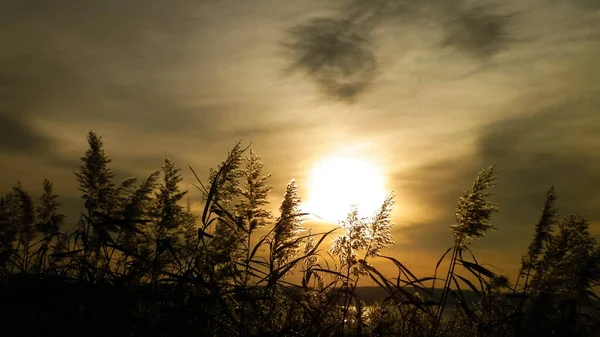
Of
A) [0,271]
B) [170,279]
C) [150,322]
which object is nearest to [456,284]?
[170,279]

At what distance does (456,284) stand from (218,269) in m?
1.89

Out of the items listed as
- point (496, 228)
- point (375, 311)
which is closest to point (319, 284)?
point (375, 311)

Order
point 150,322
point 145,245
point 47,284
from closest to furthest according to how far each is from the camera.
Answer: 1. point 150,322
2. point 47,284
3. point 145,245

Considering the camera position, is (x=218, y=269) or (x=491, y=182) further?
(x=491, y=182)

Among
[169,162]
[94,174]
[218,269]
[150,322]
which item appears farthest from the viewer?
[169,162]

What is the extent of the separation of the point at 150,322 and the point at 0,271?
8.77 ft

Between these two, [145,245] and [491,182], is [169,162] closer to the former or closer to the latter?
[145,245]

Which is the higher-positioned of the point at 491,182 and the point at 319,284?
the point at 491,182

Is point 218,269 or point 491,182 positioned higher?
point 491,182

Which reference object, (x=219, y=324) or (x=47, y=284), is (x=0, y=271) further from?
(x=219, y=324)

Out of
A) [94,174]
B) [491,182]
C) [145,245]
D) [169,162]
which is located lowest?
[145,245]

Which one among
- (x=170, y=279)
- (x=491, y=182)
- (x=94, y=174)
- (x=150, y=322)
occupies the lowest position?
(x=150, y=322)

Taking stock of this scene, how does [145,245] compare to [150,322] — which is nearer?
[150,322]

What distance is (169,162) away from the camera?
863 cm
